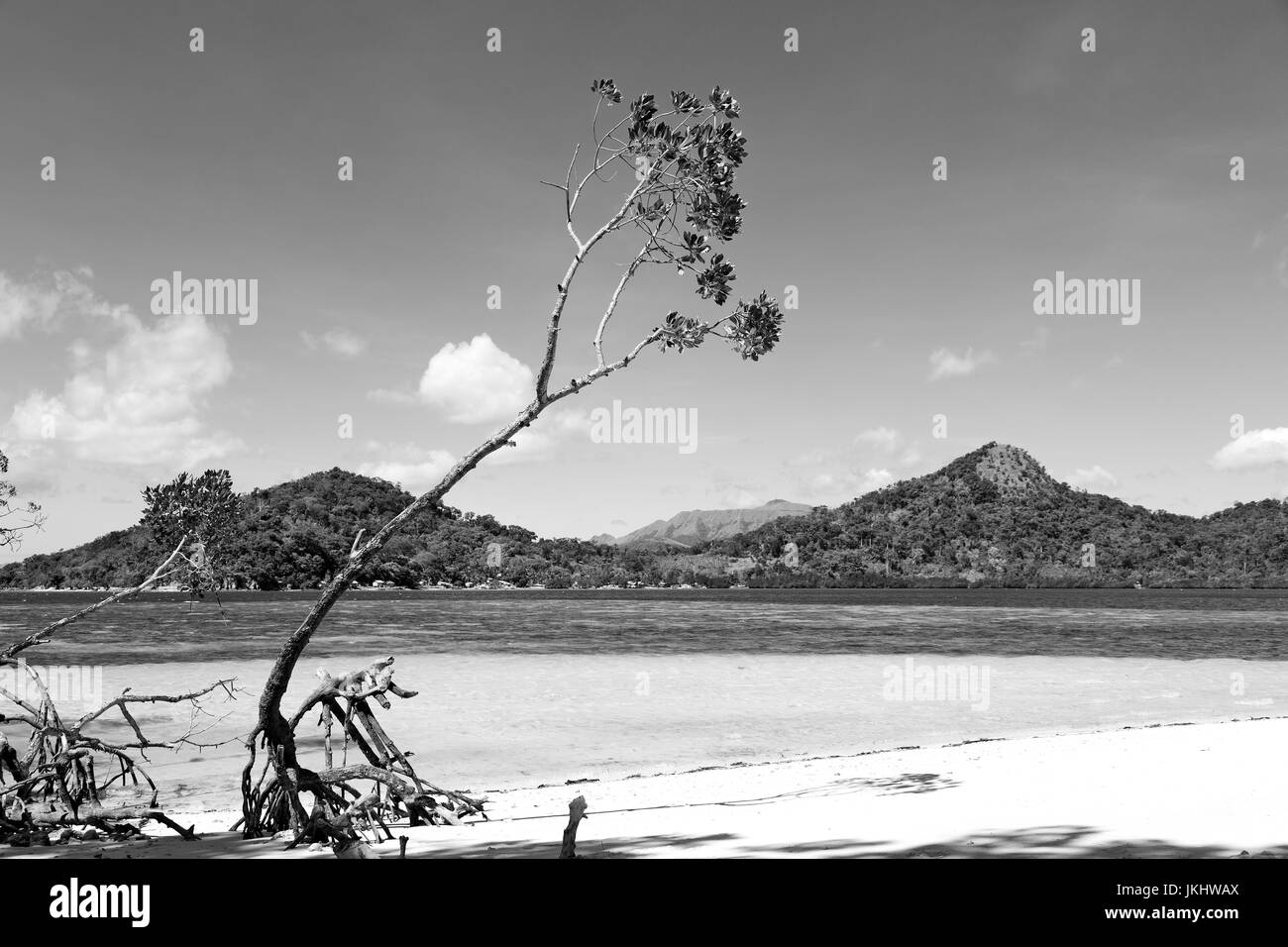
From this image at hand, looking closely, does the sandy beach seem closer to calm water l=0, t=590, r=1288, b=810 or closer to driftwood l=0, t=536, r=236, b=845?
driftwood l=0, t=536, r=236, b=845

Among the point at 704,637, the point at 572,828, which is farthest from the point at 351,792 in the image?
the point at 704,637

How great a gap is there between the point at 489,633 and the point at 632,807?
41.8 meters

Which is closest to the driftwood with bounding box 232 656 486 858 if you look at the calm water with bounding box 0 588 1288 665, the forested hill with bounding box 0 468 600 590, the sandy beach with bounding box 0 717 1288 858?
the sandy beach with bounding box 0 717 1288 858

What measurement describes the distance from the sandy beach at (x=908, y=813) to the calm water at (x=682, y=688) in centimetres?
258

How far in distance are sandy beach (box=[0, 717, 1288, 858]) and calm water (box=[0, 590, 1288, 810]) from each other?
102 inches

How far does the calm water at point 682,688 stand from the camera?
536 inches

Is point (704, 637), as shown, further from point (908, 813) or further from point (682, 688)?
point (908, 813)

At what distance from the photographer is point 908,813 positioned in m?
7.40

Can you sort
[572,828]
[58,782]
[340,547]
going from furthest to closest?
[340,547] → [58,782] → [572,828]

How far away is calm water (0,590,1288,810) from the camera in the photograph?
1362cm

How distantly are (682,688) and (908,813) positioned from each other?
1534 cm

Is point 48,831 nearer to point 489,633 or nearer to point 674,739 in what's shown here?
point 674,739
